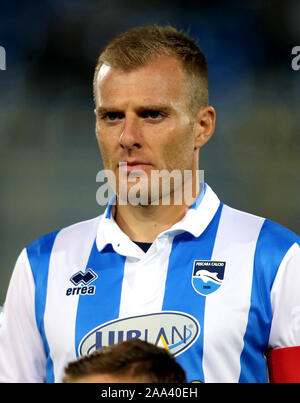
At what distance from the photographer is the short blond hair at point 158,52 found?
5.49ft

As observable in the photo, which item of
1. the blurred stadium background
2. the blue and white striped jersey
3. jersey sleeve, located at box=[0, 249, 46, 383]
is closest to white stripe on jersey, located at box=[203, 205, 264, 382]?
the blue and white striped jersey

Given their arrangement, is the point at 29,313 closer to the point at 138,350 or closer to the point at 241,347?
the point at 241,347

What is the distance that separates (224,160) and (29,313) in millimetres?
1256

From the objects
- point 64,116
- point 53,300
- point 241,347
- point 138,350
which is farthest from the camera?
point 64,116

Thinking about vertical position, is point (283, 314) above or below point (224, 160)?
below

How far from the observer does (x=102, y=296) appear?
5.57 ft

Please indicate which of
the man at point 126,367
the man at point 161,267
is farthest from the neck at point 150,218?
the man at point 126,367

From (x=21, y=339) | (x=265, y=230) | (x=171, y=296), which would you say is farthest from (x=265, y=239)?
(x=21, y=339)

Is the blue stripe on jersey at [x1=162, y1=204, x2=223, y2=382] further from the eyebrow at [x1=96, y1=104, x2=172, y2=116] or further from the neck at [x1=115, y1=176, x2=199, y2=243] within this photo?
the eyebrow at [x1=96, y1=104, x2=172, y2=116]

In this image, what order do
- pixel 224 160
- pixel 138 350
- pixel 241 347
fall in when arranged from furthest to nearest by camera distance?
pixel 224 160 < pixel 241 347 < pixel 138 350

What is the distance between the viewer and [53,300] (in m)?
1.73

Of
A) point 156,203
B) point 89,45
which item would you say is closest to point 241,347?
point 156,203

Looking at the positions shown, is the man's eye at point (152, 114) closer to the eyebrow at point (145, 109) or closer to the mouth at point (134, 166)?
the eyebrow at point (145, 109)

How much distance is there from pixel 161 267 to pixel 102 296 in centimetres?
17
